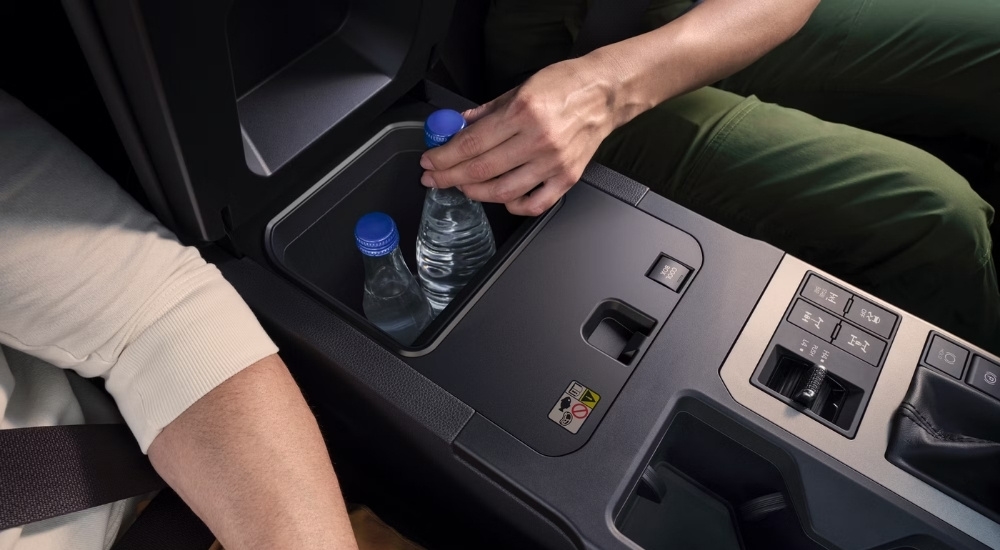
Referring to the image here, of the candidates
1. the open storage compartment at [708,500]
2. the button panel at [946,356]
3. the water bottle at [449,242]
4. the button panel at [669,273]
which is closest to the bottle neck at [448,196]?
the water bottle at [449,242]

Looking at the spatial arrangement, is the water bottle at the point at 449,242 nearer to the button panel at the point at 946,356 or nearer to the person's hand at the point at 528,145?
the person's hand at the point at 528,145

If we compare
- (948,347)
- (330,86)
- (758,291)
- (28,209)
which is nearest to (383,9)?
(330,86)

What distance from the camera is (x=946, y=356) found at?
0.60m

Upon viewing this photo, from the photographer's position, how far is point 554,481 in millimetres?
521

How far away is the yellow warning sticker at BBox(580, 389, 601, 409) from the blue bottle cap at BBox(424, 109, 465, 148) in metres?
0.26

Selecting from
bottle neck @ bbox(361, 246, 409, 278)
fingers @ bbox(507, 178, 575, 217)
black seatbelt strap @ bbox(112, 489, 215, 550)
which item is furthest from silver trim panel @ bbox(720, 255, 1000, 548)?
black seatbelt strap @ bbox(112, 489, 215, 550)

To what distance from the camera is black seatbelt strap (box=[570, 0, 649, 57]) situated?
0.81 m

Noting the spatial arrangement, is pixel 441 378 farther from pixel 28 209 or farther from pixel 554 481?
pixel 28 209

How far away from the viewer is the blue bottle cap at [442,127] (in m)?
0.60

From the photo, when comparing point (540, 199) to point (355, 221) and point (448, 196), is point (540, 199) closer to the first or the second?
point (448, 196)

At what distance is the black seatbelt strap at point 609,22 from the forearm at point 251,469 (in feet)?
1.82

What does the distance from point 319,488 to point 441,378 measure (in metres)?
0.13

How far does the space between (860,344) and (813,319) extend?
4 centimetres

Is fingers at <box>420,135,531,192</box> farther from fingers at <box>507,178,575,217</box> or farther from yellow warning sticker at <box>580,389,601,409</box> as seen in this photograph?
yellow warning sticker at <box>580,389,601,409</box>
